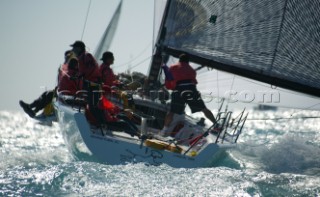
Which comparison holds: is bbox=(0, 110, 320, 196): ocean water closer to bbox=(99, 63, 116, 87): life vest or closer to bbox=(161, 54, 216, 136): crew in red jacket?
bbox=(161, 54, 216, 136): crew in red jacket

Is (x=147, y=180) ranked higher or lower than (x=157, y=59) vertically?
lower

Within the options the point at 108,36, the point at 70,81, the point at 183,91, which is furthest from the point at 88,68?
the point at 108,36

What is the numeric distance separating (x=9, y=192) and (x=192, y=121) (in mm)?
4640

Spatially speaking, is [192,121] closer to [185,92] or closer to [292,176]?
[185,92]

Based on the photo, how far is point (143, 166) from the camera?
287 inches

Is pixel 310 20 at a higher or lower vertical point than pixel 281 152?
higher

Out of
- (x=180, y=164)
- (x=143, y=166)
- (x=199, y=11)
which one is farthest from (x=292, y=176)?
(x=199, y=11)

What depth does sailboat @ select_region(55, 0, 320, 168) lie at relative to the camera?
7.62 m

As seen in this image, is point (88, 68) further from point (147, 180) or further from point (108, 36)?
point (108, 36)

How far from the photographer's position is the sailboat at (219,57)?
762 cm

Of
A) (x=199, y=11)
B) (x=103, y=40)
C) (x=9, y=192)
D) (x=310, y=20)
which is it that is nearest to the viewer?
(x=9, y=192)

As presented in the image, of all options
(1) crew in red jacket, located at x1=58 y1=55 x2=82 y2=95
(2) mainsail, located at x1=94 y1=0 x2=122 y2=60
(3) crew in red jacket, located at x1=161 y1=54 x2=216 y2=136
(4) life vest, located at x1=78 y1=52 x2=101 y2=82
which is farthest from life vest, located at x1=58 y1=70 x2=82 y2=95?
(2) mainsail, located at x1=94 y1=0 x2=122 y2=60

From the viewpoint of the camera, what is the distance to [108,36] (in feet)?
67.8

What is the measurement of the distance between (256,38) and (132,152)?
2.55 meters
